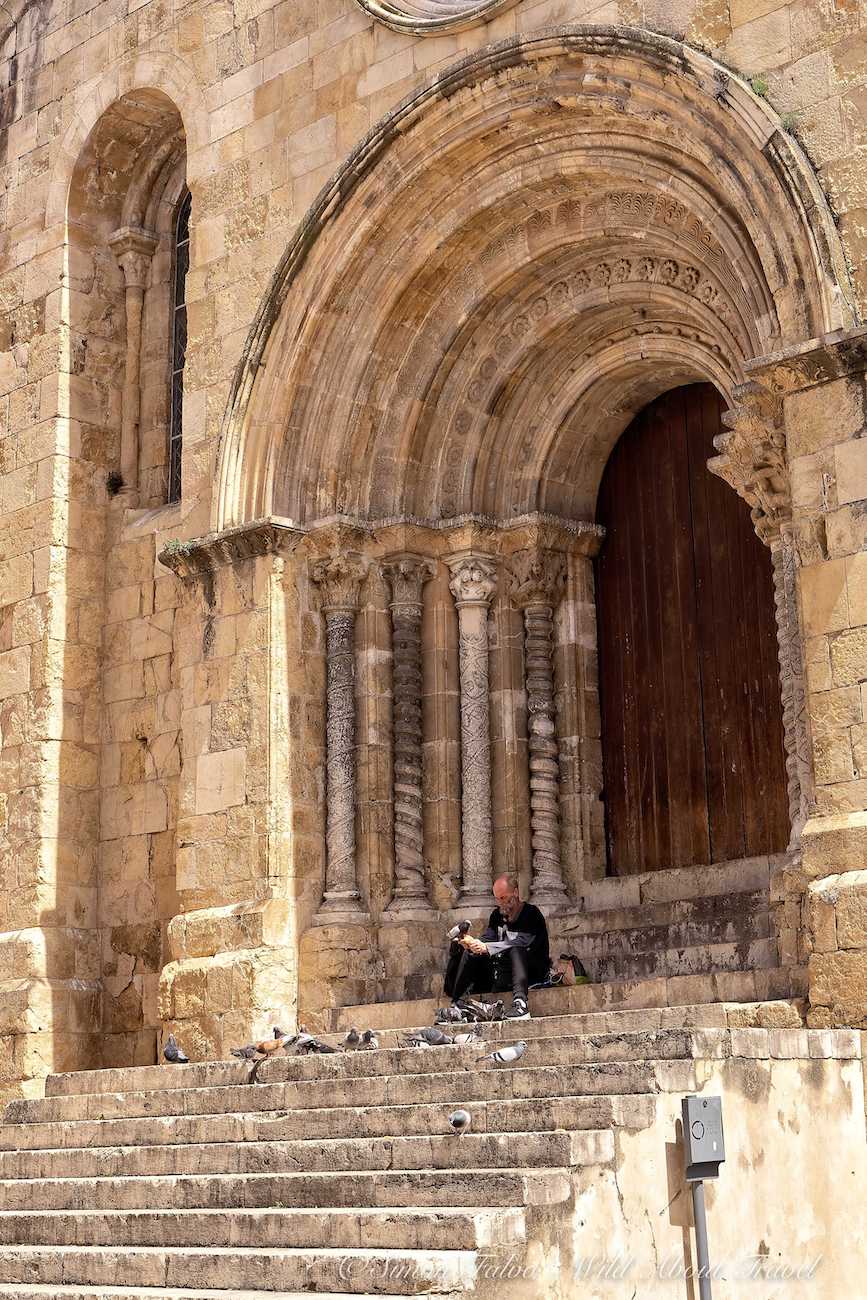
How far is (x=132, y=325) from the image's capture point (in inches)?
560

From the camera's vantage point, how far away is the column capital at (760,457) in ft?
31.0

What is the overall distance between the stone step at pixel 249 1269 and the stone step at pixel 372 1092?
127cm

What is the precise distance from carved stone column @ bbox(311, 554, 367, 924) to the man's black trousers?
0.97 meters

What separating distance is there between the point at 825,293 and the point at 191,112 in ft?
19.0

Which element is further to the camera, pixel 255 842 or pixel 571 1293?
pixel 255 842

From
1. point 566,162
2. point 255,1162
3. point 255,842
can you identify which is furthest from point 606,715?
point 255,1162

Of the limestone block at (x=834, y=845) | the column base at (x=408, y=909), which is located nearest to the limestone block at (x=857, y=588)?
the limestone block at (x=834, y=845)

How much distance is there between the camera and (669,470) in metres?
12.0

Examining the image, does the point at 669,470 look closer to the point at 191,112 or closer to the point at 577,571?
the point at 577,571

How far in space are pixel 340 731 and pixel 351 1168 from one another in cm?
425

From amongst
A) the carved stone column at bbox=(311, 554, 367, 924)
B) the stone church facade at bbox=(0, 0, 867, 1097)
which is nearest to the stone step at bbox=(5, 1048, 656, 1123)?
the stone church facade at bbox=(0, 0, 867, 1097)

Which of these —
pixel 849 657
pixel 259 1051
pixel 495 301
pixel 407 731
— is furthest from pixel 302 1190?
pixel 495 301

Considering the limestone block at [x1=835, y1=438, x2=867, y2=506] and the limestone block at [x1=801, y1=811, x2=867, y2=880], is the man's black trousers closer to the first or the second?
the limestone block at [x1=801, y1=811, x2=867, y2=880]

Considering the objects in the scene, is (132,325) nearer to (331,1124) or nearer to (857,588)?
(857,588)
